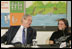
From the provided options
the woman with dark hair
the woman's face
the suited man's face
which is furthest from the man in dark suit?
the woman's face

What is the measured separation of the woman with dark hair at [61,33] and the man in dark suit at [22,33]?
14.6 inches

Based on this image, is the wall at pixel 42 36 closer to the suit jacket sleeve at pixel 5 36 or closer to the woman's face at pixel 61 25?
the suit jacket sleeve at pixel 5 36

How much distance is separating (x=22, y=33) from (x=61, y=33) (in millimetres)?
722

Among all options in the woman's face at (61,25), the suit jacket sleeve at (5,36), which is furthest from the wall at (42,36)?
the woman's face at (61,25)

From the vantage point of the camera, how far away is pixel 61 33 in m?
2.83

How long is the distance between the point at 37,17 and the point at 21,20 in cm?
30

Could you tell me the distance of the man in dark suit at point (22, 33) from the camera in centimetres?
275

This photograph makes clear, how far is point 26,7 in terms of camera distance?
2801mm

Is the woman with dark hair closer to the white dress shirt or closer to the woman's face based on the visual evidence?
the woman's face

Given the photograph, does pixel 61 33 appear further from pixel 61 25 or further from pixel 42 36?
pixel 42 36

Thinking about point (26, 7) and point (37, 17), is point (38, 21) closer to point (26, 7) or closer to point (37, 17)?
point (37, 17)

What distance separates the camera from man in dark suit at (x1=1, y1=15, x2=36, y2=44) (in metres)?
2.75

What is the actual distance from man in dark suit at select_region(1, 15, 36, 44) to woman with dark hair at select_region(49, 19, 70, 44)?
370 millimetres

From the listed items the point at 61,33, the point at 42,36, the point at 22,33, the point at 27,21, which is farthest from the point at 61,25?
the point at 22,33
